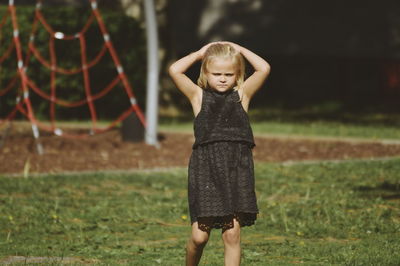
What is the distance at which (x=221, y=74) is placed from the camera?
5.58 m

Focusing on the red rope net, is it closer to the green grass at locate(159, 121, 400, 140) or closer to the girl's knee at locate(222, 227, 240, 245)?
the green grass at locate(159, 121, 400, 140)

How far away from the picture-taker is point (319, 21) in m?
29.5

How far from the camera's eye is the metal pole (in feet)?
48.9

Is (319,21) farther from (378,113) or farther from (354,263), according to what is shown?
(354,263)

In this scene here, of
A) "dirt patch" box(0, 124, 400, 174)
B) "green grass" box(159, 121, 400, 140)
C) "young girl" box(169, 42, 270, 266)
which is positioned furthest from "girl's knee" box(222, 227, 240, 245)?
"green grass" box(159, 121, 400, 140)

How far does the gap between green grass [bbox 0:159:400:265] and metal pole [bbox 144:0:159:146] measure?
3.11m

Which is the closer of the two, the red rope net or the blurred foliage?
the red rope net

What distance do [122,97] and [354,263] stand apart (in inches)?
564

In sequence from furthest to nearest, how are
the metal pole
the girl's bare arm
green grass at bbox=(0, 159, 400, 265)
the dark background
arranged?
the dark background, the metal pole, green grass at bbox=(0, 159, 400, 265), the girl's bare arm

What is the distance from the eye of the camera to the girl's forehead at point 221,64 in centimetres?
554

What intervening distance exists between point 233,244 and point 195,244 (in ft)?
0.72

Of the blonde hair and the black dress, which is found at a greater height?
the blonde hair

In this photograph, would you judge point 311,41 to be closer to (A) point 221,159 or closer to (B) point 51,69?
(B) point 51,69

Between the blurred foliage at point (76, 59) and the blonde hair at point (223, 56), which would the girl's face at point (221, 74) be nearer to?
the blonde hair at point (223, 56)
